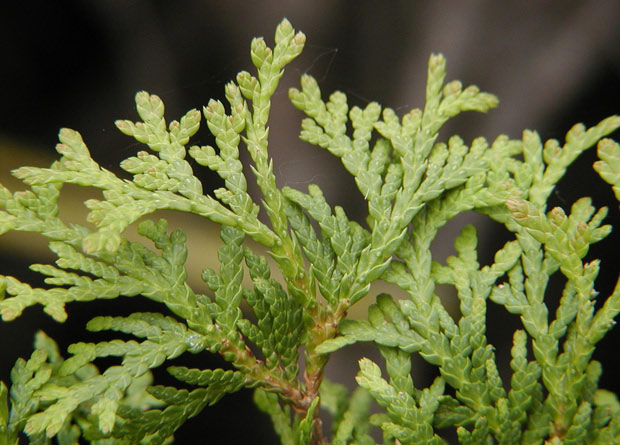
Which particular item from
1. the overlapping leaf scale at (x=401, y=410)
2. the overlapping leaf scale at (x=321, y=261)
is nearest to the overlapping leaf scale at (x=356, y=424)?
the overlapping leaf scale at (x=401, y=410)

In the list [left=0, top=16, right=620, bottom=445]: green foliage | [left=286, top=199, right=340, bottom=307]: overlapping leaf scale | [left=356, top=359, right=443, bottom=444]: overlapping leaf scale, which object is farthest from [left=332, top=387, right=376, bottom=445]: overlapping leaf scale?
[left=286, top=199, right=340, bottom=307]: overlapping leaf scale

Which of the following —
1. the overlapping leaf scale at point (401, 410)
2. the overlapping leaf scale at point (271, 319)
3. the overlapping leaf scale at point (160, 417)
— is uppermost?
the overlapping leaf scale at point (271, 319)

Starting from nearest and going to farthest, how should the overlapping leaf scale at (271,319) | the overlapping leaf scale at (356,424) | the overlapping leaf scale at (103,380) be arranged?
the overlapping leaf scale at (103,380) → the overlapping leaf scale at (271,319) → the overlapping leaf scale at (356,424)

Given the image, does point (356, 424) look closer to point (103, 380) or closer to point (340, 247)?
point (340, 247)

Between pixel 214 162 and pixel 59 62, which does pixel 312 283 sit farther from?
pixel 59 62

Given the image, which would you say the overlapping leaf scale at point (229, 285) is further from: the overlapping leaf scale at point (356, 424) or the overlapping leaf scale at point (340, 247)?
the overlapping leaf scale at point (356, 424)

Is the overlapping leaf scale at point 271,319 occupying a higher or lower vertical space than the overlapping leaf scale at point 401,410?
higher

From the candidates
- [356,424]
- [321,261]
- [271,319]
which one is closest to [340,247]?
[321,261]

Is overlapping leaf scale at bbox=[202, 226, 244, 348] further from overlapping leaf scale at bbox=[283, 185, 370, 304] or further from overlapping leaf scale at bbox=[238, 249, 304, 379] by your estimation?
overlapping leaf scale at bbox=[283, 185, 370, 304]

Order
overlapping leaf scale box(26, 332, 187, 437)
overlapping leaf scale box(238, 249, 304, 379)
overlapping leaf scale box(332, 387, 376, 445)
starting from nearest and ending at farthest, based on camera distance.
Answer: overlapping leaf scale box(26, 332, 187, 437) → overlapping leaf scale box(238, 249, 304, 379) → overlapping leaf scale box(332, 387, 376, 445)

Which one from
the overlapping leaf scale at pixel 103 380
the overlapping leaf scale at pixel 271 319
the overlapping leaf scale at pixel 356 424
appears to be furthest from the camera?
the overlapping leaf scale at pixel 356 424
